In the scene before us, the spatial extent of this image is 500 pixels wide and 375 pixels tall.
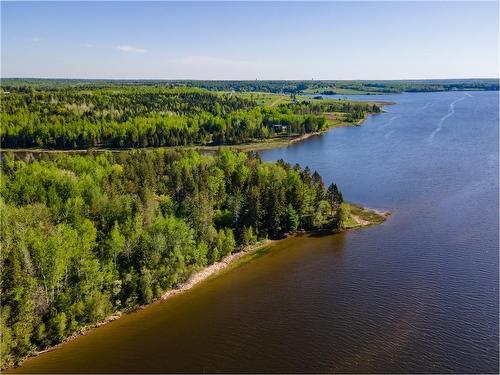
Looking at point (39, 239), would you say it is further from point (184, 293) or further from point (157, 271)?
point (184, 293)

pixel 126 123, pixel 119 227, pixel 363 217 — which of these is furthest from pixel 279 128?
pixel 119 227

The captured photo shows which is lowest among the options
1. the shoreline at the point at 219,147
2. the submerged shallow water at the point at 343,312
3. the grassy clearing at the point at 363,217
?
the submerged shallow water at the point at 343,312

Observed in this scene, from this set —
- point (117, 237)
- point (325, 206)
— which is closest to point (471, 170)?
point (325, 206)

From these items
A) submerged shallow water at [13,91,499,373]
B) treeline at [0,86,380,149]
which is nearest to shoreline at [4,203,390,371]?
submerged shallow water at [13,91,499,373]

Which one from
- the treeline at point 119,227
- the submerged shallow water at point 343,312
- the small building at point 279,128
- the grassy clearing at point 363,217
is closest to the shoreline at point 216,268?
the grassy clearing at point 363,217

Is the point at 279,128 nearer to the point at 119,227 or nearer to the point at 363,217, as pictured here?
the point at 363,217

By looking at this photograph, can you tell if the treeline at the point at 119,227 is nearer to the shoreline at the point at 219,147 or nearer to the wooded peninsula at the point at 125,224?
the wooded peninsula at the point at 125,224
